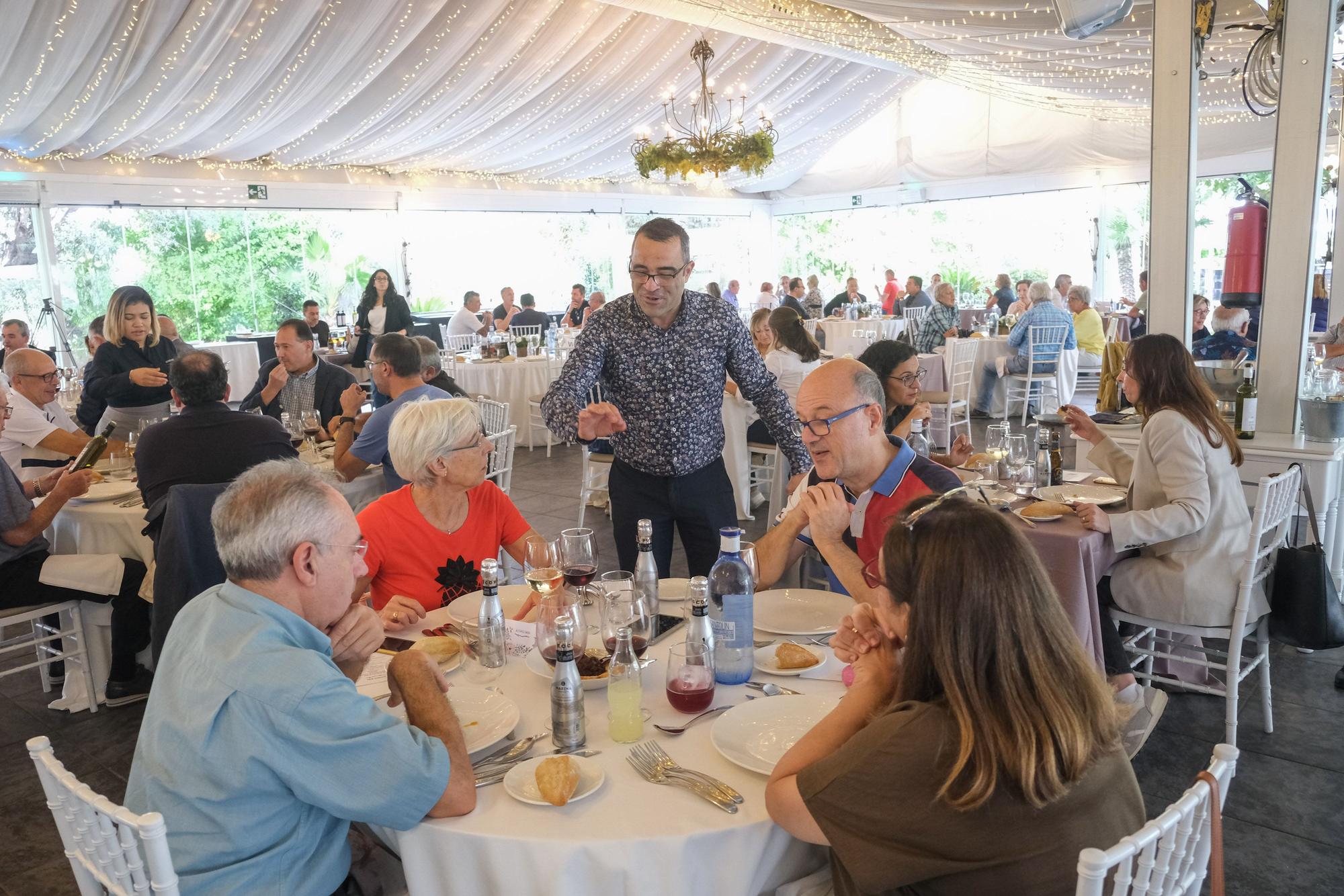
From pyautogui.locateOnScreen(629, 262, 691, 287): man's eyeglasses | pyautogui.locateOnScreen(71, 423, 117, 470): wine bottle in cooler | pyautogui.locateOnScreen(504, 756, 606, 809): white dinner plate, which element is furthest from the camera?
pyautogui.locateOnScreen(71, 423, 117, 470): wine bottle in cooler

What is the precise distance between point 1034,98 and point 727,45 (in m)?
3.99

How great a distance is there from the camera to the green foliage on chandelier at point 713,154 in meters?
9.13

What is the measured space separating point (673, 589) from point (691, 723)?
77 cm

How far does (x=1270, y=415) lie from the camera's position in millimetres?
4523

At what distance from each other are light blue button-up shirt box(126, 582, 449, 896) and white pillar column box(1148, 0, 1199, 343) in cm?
429

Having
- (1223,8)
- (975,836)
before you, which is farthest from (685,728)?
(1223,8)

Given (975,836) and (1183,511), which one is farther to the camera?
(1183,511)

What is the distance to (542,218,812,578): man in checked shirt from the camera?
9.79 ft

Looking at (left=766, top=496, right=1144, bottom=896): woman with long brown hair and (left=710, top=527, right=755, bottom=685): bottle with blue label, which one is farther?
(left=710, top=527, right=755, bottom=685): bottle with blue label

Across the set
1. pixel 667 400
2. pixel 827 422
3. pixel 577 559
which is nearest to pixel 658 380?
pixel 667 400

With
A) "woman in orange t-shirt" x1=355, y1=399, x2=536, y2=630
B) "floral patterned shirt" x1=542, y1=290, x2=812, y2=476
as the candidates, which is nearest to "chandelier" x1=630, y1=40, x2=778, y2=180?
"floral patterned shirt" x1=542, y1=290, x2=812, y2=476

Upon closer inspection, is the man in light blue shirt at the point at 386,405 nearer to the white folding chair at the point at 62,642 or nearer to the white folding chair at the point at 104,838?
the white folding chair at the point at 62,642

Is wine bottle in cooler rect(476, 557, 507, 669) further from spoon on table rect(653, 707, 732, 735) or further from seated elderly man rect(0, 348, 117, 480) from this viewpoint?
seated elderly man rect(0, 348, 117, 480)

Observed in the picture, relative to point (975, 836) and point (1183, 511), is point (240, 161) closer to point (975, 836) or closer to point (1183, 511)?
point (1183, 511)
